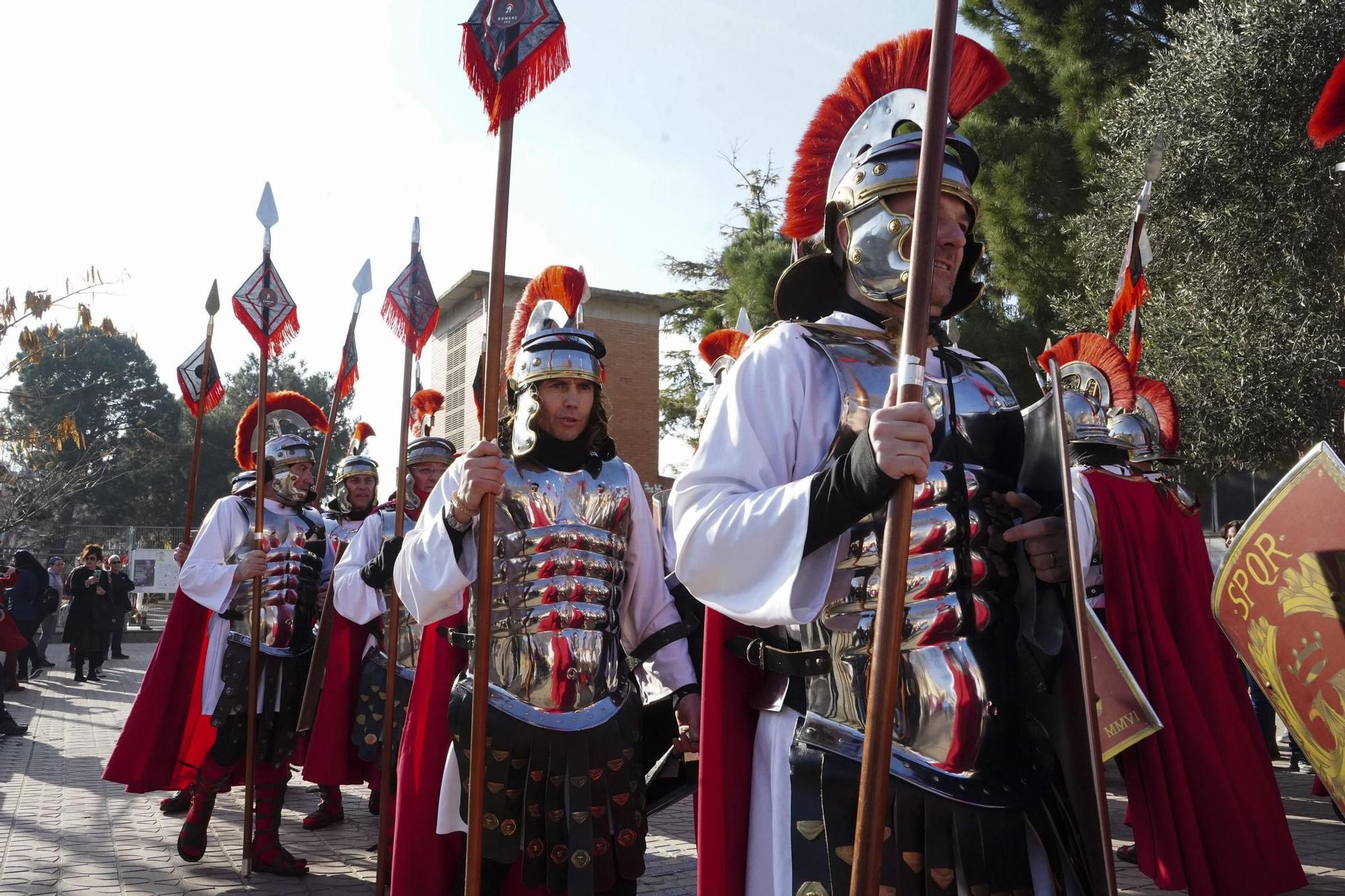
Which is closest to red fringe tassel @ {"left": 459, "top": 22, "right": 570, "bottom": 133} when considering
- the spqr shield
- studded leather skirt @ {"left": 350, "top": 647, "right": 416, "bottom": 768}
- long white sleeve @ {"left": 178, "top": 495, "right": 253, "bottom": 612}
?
the spqr shield

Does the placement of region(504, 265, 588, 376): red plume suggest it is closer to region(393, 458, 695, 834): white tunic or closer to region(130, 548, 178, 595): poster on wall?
region(393, 458, 695, 834): white tunic

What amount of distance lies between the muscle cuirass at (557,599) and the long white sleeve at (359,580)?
222 cm

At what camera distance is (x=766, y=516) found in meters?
1.90

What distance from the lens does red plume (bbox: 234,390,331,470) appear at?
7285mm

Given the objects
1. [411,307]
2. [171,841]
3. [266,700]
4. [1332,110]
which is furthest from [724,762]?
[171,841]

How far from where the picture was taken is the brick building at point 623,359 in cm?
2655

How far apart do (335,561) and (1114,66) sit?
45.1ft

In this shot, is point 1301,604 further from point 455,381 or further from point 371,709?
point 455,381

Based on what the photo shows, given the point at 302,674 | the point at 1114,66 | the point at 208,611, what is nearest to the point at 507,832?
the point at 302,674

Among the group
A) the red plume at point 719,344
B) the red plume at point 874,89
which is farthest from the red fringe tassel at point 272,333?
the red plume at point 874,89

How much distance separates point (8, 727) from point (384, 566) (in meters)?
7.73

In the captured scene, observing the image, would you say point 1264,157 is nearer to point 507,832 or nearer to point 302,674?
point 302,674

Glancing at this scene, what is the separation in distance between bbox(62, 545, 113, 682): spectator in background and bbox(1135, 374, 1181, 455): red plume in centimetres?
1357

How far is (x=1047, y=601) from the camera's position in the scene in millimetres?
2125
